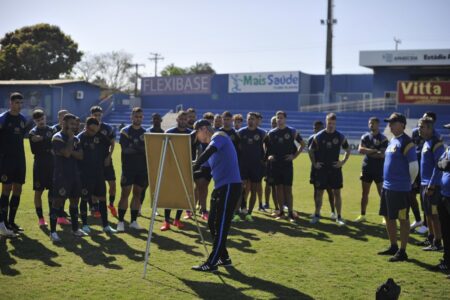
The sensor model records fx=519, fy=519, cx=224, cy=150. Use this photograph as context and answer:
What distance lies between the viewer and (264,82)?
Answer: 51.4 m

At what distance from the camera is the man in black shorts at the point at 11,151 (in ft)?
30.5

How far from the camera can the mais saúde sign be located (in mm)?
39312

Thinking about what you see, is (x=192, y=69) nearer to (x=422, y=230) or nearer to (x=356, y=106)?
(x=356, y=106)

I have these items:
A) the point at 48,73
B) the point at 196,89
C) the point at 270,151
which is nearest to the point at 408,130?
the point at 196,89

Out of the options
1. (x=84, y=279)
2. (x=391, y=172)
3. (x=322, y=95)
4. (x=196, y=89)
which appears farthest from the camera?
(x=196, y=89)

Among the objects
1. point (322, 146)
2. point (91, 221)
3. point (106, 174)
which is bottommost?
point (91, 221)

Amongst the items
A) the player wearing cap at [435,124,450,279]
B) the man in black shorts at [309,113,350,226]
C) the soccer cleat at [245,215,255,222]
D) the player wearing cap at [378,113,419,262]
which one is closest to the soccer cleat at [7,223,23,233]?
the soccer cleat at [245,215,255,222]

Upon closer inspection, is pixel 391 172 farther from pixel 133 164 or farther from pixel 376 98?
pixel 376 98

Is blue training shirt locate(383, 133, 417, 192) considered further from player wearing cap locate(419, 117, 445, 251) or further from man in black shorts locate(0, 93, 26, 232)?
man in black shorts locate(0, 93, 26, 232)

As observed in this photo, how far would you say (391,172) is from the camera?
8047 mm

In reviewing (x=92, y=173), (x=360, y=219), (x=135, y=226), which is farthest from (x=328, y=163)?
(x=92, y=173)

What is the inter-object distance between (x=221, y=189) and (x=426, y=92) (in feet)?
117

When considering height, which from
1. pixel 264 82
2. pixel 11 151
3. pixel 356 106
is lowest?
pixel 11 151

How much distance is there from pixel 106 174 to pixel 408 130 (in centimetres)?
3092
